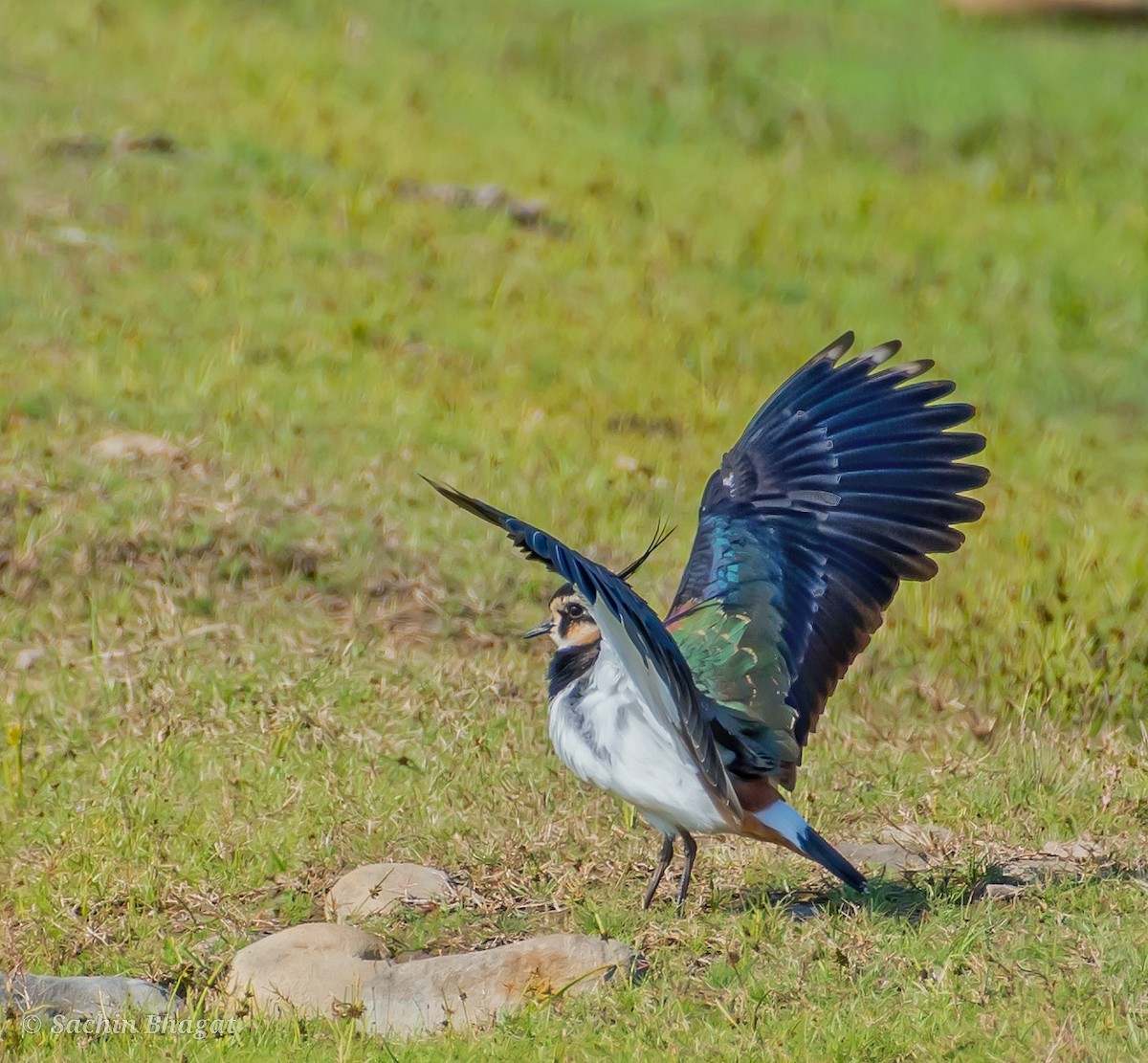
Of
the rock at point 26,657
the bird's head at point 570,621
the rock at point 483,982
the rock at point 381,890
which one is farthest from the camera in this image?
the rock at point 26,657

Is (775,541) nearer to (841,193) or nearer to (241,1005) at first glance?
(241,1005)

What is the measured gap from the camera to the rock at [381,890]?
15.5 ft

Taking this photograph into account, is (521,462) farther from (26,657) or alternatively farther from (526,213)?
(526,213)

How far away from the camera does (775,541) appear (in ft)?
16.5

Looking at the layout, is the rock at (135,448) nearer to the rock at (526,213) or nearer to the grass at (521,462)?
the grass at (521,462)

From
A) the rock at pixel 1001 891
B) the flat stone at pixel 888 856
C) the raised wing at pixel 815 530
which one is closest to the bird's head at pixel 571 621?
the raised wing at pixel 815 530

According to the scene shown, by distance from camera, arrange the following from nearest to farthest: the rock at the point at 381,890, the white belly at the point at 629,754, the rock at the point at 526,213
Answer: the white belly at the point at 629,754
the rock at the point at 381,890
the rock at the point at 526,213

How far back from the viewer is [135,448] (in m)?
7.36

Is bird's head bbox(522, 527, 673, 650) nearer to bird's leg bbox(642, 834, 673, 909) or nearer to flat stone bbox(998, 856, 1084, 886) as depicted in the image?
bird's leg bbox(642, 834, 673, 909)

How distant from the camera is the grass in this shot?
4594 millimetres

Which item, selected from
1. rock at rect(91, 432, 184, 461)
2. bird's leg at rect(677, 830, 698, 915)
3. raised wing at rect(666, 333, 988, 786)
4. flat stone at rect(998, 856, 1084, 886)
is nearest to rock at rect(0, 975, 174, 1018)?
bird's leg at rect(677, 830, 698, 915)

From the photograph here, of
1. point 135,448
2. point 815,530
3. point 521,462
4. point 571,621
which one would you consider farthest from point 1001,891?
point 135,448

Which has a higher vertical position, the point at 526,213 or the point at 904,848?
the point at 526,213

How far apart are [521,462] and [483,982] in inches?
147
